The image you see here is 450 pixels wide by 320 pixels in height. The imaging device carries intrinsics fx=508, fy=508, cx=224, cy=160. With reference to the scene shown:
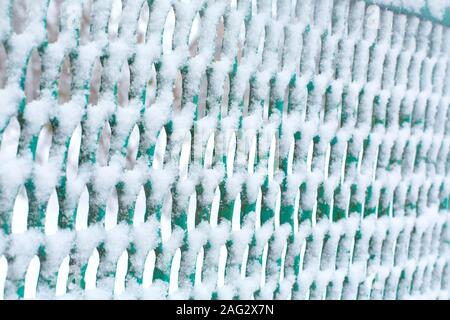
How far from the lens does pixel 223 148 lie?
954 millimetres

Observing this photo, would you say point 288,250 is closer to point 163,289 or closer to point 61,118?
point 163,289

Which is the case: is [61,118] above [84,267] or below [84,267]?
above

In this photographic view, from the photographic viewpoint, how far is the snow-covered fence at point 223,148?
A: 77 cm

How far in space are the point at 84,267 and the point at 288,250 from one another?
1.46 feet

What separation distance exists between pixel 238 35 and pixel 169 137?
0.24 meters

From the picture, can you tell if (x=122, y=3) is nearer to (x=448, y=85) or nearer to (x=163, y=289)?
(x=163, y=289)

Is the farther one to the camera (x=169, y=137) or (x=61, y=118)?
(x=169, y=137)

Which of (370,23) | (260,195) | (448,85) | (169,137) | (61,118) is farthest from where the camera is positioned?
(448,85)

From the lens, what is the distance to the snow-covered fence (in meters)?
0.77

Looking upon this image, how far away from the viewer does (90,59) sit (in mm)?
794

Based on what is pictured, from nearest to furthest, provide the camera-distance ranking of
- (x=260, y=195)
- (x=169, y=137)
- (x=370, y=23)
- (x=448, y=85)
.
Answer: (x=169, y=137)
(x=260, y=195)
(x=370, y=23)
(x=448, y=85)

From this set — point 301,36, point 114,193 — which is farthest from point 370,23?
point 114,193
